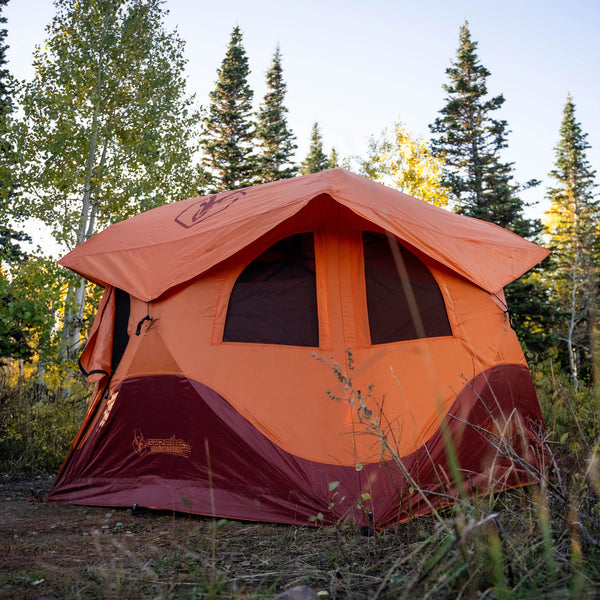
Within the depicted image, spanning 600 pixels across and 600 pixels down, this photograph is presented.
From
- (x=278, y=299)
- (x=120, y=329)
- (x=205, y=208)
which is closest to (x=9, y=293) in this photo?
(x=120, y=329)

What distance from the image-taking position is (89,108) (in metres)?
8.49

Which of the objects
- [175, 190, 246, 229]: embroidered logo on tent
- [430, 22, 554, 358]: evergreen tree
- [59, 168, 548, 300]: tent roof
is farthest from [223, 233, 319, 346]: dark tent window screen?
[430, 22, 554, 358]: evergreen tree

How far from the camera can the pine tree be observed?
Result: 15.7 meters

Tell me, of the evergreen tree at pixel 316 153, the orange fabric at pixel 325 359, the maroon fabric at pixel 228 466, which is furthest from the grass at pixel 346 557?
the evergreen tree at pixel 316 153

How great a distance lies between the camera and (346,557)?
2150 mm

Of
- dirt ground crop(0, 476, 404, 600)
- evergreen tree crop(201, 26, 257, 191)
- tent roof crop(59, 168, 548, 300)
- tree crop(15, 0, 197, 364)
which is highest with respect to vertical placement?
evergreen tree crop(201, 26, 257, 191)

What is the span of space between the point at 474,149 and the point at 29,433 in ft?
52.9

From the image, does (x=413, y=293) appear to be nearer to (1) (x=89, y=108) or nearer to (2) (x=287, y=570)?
(2) (x=287, y=570)

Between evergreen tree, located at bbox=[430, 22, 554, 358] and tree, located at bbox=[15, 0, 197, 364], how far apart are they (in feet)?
32.5

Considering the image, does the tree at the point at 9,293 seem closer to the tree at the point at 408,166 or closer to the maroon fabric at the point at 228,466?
the maroon fabric at the point at 228,466

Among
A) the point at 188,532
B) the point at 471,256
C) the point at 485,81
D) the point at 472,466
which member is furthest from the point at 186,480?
the point at 485,81

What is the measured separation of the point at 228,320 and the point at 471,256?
6.51 ft

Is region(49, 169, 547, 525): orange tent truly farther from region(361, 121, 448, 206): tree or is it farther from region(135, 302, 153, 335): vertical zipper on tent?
region(361, 121, 448, 206): tree

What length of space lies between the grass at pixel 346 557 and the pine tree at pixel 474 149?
13.8 meters
